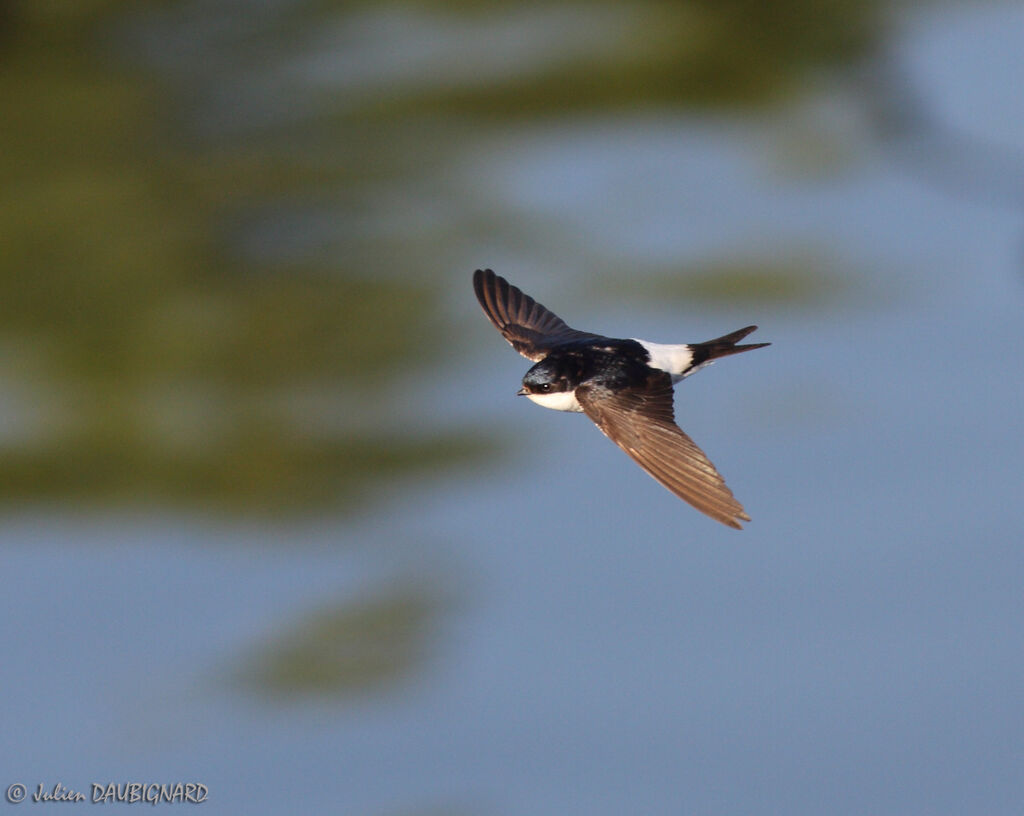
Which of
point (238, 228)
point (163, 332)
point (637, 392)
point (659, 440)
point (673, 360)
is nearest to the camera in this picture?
point (659, 440)

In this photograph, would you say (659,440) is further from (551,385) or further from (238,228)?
(238,228)

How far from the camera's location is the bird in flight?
274cm

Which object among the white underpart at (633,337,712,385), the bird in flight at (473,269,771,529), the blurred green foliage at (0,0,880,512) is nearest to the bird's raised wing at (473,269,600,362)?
the bird in flight at (473,269,771,529)

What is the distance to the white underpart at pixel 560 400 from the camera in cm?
308

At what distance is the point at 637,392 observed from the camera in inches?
118

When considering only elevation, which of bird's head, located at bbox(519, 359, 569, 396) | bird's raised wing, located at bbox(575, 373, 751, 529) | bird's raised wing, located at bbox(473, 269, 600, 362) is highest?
bird's raised wing, located at bbox(473, 269, 600, 362)

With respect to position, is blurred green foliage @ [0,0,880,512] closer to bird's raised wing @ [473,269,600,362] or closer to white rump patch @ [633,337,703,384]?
bird's raised wing @ [473,269,600,362]

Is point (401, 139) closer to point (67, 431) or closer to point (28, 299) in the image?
point (28, 299)

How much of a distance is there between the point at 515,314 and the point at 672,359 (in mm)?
623

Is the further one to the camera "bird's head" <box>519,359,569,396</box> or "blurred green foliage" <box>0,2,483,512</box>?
"blurred green foliage" <box>0,2,483,512</box>

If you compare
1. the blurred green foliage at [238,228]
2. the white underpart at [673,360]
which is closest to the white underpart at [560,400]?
the white underpart at [673,360]

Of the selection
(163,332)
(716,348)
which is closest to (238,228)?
(163,332)

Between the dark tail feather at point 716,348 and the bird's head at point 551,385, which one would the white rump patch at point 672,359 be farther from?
the bird's head at point 551,385

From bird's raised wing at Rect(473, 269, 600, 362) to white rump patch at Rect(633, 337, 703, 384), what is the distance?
35cm
